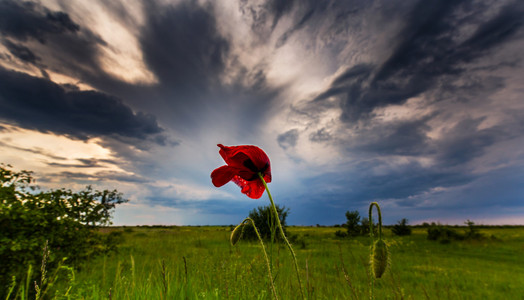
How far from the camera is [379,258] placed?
4.39 feet

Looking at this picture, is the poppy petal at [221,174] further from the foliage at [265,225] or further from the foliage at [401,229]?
the foliage at [401,229]

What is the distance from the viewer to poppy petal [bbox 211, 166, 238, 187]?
1.55 meters

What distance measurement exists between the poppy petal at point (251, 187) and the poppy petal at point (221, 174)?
0.20 metres

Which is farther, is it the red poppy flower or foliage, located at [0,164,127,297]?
foliage, located at [0,164,127,297]

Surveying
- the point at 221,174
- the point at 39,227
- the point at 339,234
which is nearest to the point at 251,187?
the point at 221,174

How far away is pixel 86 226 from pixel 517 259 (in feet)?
54.5

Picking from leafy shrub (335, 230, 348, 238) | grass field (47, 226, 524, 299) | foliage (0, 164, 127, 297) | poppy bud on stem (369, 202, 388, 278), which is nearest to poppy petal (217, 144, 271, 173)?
poppy bud on stem (369, 202, 388, 278)

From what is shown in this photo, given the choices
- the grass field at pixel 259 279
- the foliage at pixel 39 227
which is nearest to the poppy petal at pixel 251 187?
the grass field at pixel 259 279

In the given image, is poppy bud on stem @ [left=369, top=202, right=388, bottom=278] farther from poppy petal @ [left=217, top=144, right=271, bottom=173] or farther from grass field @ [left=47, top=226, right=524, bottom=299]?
grass field @ [left=47, top=226, right=524, bottom=299]

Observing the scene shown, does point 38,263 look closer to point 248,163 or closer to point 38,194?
point 38,194

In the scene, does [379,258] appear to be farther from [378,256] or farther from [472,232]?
[472,232]

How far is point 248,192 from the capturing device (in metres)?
1.80

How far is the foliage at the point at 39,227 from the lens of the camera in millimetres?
3531

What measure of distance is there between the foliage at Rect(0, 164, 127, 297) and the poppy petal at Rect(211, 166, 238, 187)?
263 centimetres
